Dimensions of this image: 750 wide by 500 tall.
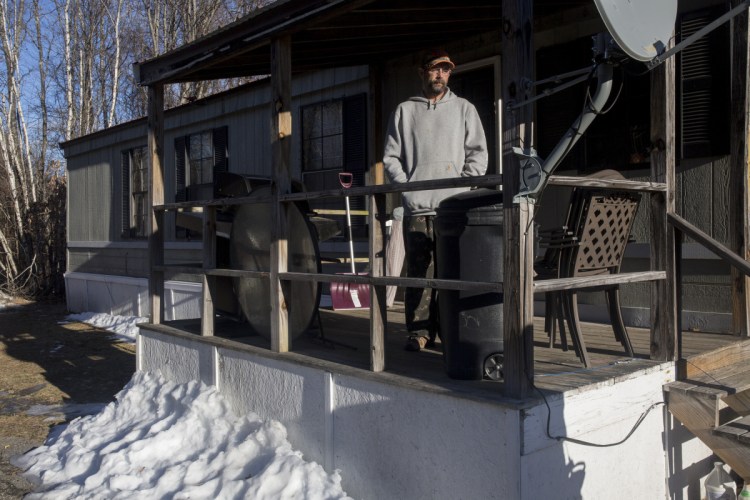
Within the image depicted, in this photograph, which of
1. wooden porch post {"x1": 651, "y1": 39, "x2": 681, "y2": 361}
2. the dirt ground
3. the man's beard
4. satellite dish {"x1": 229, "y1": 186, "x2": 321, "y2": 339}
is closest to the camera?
wooden porch post {"x1": 651, "y1": 39, "x2": 681, "y2": 361}

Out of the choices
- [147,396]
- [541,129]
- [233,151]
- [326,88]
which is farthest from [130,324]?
[541,129]

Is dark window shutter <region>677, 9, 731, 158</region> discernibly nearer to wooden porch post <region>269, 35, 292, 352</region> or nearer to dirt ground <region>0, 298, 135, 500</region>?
wooden porch post <region>269, 35, 292, 352</region>

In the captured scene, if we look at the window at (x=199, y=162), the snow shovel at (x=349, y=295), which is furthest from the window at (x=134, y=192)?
the snow shovel at (x=349, y=295)

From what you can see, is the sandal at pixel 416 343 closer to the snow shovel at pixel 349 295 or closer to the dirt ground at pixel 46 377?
the snow shovel at pixel 349 295

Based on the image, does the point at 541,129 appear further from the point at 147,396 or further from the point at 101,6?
the point at 101,6

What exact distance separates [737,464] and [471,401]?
1345mm

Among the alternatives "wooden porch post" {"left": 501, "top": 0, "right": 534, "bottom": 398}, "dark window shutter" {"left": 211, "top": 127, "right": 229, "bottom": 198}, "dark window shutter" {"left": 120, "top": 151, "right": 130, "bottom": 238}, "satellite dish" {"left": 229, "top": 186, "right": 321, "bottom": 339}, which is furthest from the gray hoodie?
"dark window shutter" {"left": 120, "top": 151, "right": 130, "bottom": 238}

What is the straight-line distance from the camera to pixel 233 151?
10.4m

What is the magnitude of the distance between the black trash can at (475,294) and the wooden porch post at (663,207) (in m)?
1.01

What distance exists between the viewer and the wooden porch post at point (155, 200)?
6.14 metres

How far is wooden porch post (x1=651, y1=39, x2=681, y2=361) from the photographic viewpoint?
399cm

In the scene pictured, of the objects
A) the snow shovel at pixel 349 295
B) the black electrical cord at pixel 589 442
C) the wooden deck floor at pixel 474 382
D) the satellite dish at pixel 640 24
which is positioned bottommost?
the black electrical cord at pixel 589 442

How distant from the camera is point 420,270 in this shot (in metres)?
4.61

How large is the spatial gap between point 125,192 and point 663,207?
11.0m
